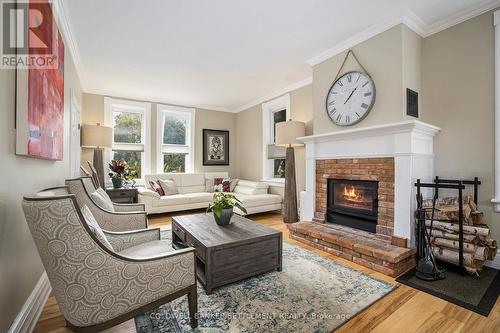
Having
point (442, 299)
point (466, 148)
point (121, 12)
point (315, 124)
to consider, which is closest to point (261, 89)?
point (315, 124)

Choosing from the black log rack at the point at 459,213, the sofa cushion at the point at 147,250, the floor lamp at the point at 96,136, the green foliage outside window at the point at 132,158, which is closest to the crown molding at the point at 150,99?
the floor lamp at the point at 96,136

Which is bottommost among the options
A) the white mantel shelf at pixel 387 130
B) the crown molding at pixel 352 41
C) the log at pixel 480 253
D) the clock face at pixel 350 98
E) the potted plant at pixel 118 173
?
the log at pixel 480 253

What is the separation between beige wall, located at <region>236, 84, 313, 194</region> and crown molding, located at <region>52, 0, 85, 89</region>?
3.57 metres

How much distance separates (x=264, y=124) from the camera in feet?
18.4

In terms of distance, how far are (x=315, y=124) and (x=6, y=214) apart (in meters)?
3.46

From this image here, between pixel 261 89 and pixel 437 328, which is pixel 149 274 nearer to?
pixel 437 328

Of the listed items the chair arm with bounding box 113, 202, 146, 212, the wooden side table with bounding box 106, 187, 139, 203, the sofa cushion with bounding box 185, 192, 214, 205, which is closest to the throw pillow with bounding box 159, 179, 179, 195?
the sofa cushion with bounding box 185, 192, 214, 205

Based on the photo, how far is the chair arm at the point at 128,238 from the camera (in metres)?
1.95

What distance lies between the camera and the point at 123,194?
451cm

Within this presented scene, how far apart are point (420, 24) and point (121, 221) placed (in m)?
3.98

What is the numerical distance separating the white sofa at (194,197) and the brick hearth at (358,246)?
57.6 inches

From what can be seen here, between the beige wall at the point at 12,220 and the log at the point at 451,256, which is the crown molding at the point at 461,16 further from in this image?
the beige wall at the point at 12,220

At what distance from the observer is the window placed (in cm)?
533

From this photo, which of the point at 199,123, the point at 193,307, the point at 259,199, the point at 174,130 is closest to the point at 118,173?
the point at 174,130
